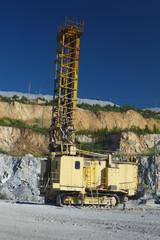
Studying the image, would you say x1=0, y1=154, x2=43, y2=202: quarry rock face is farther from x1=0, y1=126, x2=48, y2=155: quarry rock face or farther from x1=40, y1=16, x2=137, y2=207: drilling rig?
x1=0, y1=126, x2=48, y2=155: quarry rock face

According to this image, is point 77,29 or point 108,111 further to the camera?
point 108,111

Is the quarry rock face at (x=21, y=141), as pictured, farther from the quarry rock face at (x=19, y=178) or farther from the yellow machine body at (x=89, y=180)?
the yellow machine body at (x=89, y=180)

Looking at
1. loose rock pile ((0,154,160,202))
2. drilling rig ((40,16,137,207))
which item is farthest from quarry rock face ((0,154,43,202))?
drilling rig ((40,16,137,207))

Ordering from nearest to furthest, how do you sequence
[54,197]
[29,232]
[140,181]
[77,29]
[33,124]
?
[29,232]
[54,197]
[77,29]
[140,181]
[33,124]

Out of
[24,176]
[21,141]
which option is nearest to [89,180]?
[24,176]

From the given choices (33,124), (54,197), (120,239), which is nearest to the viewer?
(120,239)

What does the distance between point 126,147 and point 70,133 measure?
23949mm

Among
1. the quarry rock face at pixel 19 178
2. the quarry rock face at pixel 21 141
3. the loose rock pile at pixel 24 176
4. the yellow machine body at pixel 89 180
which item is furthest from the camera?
the quarry rock face at pixel 21 141

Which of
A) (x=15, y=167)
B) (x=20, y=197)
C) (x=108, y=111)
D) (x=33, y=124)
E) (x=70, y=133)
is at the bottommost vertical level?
(x=20, y=197)

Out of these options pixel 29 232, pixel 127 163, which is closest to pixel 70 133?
pixel 127 163

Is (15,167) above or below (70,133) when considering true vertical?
below

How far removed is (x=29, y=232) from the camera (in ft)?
24.5

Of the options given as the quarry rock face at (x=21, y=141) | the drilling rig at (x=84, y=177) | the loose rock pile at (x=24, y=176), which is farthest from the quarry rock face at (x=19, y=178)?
the quarry rock face at (x=21, y=141)

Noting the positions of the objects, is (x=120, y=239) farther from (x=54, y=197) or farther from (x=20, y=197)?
(x=20, y=197)
